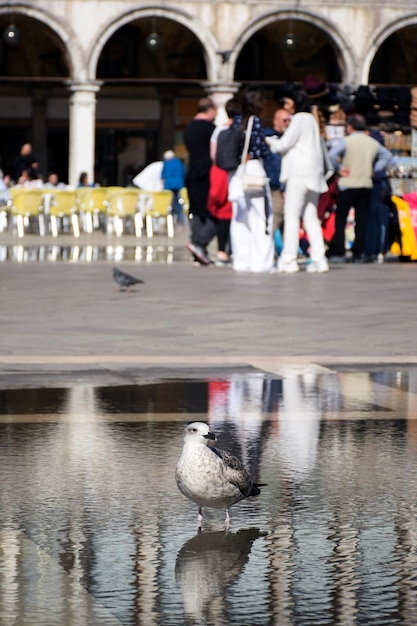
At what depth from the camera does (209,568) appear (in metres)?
4.85

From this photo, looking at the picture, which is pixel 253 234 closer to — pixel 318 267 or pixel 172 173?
pixel 318 267

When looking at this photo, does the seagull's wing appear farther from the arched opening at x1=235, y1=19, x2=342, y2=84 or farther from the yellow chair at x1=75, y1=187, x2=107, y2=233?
the arched opening at x1=235, y1=19, x2=342, y2=84

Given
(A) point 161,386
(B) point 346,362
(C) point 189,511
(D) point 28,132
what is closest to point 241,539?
(C) point 189,511

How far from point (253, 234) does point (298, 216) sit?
0.69 metres

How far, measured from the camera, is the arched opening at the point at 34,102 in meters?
41.8

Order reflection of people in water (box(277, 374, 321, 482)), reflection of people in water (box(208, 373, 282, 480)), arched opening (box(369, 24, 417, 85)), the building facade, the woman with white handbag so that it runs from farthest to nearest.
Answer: arched opening (box(369, 24, 417, 85)) < the building facade < the woman with white handbag < reflection of people in water (box(208, 373, 282, 480)) < reflection of people in water (box(277, 374, 321, 482))

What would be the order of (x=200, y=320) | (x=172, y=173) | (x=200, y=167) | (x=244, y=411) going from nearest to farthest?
(x=244, y=411), (x=200, y=320), (x=200, y=167), (x=172, y=173)

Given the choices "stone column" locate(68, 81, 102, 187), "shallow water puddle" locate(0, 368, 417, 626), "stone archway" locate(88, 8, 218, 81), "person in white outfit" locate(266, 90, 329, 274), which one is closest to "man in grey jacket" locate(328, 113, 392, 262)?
"person in white outfit" locate(266, 90, 329, 274)

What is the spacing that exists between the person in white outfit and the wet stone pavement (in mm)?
3017

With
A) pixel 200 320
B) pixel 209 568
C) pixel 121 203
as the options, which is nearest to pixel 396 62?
pixel 121 203

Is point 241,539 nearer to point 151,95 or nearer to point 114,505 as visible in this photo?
point 114,505

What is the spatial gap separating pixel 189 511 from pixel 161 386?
3.07m

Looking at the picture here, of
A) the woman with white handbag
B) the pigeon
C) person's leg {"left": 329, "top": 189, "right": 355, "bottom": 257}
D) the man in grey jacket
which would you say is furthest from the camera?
person's leg {"left": 329, "top": 189, "right": 355, "bottom": 257}

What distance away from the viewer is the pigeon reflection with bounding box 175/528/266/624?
4371 mm
